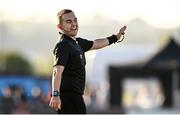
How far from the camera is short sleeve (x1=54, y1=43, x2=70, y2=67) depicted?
9211 millimetres

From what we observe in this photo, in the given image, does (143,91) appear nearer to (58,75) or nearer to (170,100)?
(170,100)

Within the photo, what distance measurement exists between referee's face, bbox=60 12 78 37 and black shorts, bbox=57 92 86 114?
2.19ft

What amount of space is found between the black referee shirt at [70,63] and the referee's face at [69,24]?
3.2 inches

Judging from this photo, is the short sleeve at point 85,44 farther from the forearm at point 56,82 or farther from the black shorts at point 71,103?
the forearm at point 56,82

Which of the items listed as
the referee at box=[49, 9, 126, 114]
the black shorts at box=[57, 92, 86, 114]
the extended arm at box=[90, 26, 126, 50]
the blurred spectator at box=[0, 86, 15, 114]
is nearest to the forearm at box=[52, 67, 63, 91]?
the referee at box=[49, 9, 126, 114]

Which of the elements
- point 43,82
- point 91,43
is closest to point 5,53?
point 43,82

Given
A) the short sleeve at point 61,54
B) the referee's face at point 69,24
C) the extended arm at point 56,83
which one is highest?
the referee's face at point 69,24

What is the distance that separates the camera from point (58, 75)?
30.0 feet

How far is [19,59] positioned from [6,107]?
79.0m

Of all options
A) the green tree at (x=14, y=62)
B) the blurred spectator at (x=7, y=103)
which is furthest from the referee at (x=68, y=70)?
the green tree at (x=14, y=62)

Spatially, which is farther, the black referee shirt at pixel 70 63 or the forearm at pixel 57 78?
the black referee shirt at pixel 70 63

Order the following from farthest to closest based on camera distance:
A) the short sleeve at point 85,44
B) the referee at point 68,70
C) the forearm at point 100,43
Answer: the forearm at point 100,43 → the short sleeve at point 85,44 → the referee at point 68,70

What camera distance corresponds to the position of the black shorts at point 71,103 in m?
9.45

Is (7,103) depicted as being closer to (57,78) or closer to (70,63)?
(70,63)
